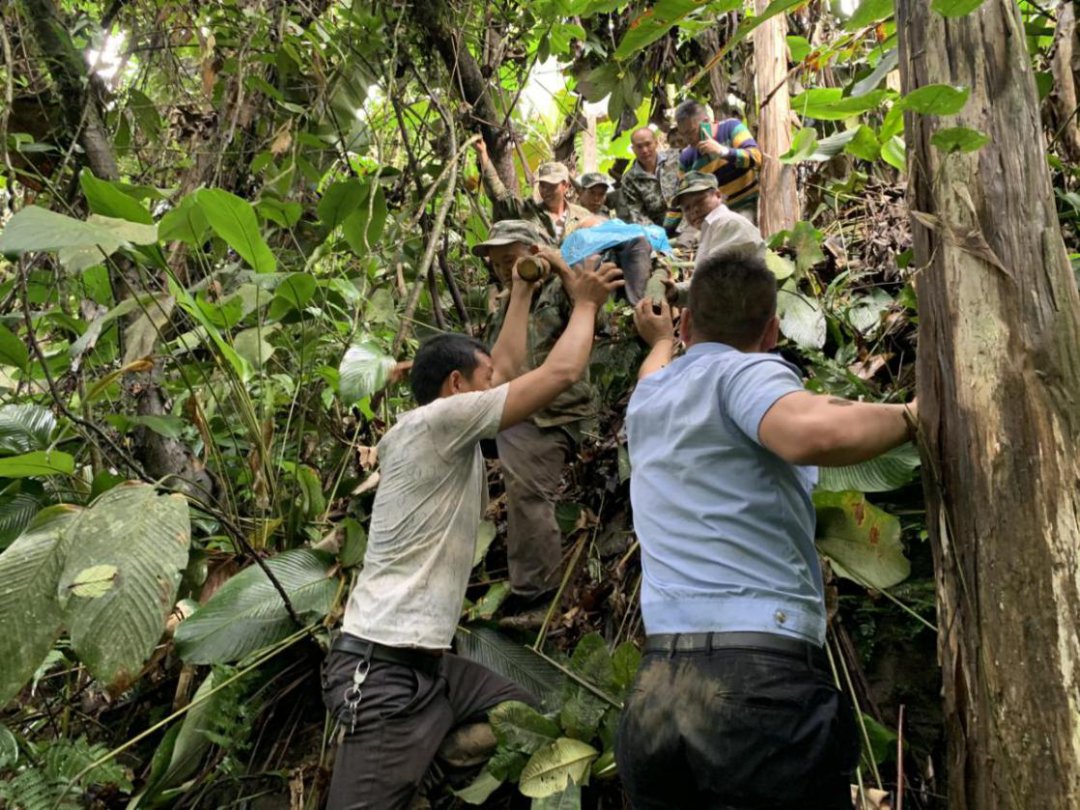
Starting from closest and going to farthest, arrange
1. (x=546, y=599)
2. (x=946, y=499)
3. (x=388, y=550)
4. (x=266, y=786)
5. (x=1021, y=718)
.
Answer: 1. (x=1021, y=718)
2. (x=946, y=499)
3. (x=388, y=550)
4. (x=266, y=786)
5. (x=546, y=599)

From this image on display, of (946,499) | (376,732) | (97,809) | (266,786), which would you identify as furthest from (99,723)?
(946,499)

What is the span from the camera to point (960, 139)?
1.67 m

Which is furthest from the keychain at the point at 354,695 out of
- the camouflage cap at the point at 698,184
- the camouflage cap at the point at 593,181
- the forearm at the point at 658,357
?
the camouflage cap at the point at 593,181

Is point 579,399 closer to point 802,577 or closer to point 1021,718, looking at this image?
point 802,577

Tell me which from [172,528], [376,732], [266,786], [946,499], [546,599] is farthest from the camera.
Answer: [546,599]

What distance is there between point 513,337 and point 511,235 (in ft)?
2.38

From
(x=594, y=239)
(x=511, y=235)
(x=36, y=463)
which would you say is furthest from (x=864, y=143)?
(x=36, y=463)

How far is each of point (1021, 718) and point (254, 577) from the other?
8.68 feet

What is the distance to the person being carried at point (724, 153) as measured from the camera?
18.0 feet

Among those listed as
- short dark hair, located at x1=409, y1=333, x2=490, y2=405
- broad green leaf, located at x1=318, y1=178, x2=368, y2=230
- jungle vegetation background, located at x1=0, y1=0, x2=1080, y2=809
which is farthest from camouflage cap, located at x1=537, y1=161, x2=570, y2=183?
short dark hair, located at x1=409, y1=333, x2=490, y2=405

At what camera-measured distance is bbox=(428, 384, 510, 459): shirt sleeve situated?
270 cm

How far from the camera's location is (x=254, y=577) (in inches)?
131

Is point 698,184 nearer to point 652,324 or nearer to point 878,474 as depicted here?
point 652,324

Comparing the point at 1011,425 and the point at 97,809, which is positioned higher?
the point at 1011,425
